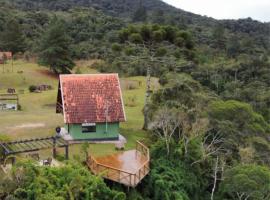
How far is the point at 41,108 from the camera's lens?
4206 centimetres

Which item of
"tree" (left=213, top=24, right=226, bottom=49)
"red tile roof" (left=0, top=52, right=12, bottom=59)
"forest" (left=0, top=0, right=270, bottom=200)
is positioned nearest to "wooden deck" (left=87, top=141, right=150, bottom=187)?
"forest" (left=0, top=0, right=270, bottom=200)

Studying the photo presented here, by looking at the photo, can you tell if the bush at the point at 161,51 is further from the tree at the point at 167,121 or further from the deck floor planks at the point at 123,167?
the deck floor planks at the point at 123,167

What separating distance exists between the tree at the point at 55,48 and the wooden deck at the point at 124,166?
27.8 meters

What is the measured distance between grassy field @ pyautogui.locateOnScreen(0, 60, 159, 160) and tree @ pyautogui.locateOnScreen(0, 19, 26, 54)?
2.16 m

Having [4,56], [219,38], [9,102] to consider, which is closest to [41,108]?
[9,102]

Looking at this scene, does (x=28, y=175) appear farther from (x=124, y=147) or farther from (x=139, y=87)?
(x=139, y=87)

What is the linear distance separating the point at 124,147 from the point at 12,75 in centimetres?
2992

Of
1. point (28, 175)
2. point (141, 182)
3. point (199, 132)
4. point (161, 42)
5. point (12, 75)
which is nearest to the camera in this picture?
point (28, 175)

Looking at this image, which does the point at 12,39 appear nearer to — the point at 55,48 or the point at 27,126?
the point at 55,48

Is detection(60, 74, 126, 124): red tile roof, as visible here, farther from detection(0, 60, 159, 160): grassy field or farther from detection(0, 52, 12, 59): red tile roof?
detection(0, 52, 12, 59): red tile roof

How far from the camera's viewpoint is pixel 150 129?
32.0 metres

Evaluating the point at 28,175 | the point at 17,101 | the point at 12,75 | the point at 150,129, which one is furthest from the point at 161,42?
the point at 12,75

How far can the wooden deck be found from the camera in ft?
80.3

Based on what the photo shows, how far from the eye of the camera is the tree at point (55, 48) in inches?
2132
